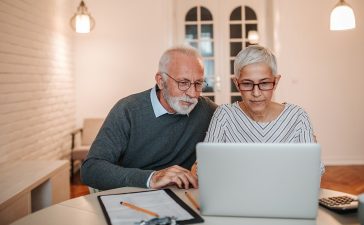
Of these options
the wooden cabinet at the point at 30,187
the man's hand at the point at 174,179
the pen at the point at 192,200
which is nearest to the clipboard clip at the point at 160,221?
the pen at the point at 192,200

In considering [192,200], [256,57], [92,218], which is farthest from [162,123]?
[92,218]

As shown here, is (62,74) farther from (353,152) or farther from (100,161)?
(353,152)

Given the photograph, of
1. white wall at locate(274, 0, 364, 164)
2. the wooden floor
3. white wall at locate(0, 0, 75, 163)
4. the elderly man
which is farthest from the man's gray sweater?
white wall at locate(274, 0, 364, 164)

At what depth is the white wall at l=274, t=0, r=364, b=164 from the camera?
5.18 m

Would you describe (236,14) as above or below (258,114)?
above

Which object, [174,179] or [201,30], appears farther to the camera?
[201,30]

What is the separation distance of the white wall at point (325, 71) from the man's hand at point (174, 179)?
161 inches

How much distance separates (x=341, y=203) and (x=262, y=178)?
35cm

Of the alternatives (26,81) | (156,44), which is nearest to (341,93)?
(156,44)

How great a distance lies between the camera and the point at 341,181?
4336 millimetres

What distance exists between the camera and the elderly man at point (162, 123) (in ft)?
6.03

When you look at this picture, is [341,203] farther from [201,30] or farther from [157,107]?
[201,30]

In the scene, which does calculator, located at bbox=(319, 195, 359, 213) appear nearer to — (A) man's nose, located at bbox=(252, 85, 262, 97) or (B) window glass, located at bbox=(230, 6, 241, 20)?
(A) man's nose, located at bbox=(252, 85, 262, 97)

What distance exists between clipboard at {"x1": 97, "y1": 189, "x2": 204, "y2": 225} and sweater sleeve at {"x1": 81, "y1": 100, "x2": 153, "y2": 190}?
0.52 feet
